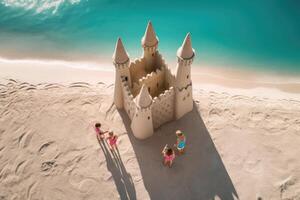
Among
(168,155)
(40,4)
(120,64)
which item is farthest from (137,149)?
(40,4)

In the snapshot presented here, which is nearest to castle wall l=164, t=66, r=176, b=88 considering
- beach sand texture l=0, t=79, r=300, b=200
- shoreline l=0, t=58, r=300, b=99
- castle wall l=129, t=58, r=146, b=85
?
castle wall l=129, t=58, r=146, b=85

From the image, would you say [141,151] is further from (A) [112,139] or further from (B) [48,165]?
(B) [48,165]

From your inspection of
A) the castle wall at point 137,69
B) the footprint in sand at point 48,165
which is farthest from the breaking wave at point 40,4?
the footprint in sand at point 48,165

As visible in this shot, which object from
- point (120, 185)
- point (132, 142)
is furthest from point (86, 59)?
point (120, 185)

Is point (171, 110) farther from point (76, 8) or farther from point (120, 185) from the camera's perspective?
point (76, 8)

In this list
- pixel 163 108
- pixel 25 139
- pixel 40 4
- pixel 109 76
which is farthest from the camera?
pixel 40 4

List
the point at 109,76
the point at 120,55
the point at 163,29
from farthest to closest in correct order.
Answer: the point at 163,29, the point at 109,76, the point at 120,55
